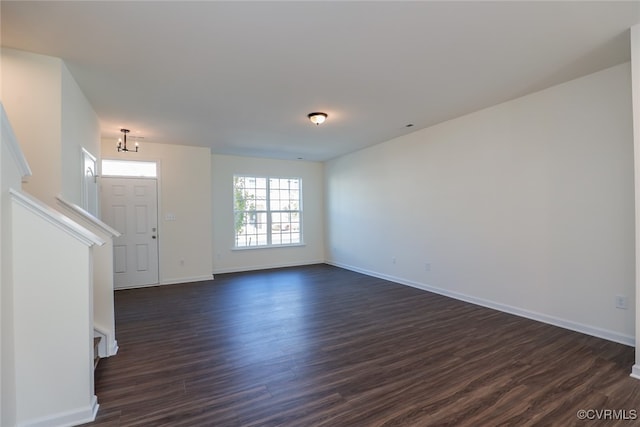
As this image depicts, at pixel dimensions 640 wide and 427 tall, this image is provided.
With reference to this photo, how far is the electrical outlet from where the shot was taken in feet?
9.10

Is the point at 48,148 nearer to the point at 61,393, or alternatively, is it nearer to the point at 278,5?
the point at 61,393

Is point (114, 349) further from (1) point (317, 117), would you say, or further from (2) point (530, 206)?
(2) point (530, 206)

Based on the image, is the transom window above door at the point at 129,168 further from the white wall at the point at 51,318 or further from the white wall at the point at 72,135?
the white wall at the point at 51,318

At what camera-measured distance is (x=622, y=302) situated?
110 inches

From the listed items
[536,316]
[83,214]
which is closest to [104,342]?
[83,214]

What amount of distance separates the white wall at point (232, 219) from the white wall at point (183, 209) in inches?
20.0

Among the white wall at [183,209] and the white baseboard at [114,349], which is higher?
the white wall at [183,209]

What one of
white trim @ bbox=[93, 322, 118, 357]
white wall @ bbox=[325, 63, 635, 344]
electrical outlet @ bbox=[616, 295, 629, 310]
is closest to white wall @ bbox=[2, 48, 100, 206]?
white trim @ bbox=[93, 322, 118, 357]

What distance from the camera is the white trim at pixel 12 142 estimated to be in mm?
1609

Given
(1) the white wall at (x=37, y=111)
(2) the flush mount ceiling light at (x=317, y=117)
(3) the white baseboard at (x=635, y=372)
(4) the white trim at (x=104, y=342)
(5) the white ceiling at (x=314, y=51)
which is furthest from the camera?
(2) the flush mount ceiling light at (x=317, y=117)

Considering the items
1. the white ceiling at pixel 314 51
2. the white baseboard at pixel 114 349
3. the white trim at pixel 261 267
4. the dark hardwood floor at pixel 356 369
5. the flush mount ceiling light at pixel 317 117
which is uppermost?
the white ceiling at pixel 314 51

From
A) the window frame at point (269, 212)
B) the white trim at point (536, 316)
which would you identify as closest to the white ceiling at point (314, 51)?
the white trim at point (536, 316)

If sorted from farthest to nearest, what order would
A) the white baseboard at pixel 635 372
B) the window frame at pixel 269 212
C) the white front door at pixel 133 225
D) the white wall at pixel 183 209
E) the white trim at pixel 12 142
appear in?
1. the window frame at pixel 269 212
2. the white wall at pixel 183 209
3. the white front door at pixel 133 225
4. the white baseboard at pixel 635 372
5. the white trim at pixel 12 142

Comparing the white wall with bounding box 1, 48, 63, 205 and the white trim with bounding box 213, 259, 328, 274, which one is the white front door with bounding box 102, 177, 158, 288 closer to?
the white trim with bounding box 213, 259, 328, 274
